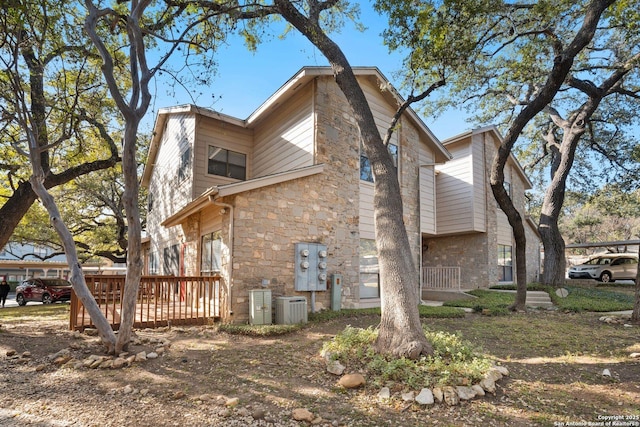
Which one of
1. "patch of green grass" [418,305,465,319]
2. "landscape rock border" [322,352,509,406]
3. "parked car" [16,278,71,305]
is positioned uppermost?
"landscape rock border" [322,352,509,406]

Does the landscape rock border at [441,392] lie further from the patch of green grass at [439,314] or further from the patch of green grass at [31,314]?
the patch of green grass at [31,314]

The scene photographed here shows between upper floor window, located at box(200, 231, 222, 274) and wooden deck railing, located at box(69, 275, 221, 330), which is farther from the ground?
upper floor window, located at box(200, 231, 222, 274)

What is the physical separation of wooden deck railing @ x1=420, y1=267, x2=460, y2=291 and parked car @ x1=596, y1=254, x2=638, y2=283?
38.6 feet

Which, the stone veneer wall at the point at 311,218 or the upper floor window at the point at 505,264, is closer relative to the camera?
the stone veneer wall at the point at 311,218

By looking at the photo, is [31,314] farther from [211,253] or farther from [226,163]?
[226,163]

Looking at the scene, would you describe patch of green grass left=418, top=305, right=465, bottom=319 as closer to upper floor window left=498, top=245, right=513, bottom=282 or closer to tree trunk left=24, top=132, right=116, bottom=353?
tree trunk left=24, top=132, right=116, bottom=353

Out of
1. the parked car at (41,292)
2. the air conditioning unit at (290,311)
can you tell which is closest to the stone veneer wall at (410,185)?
the air conditioning unit at (290,311)

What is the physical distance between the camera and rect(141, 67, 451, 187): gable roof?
10086 millimetres

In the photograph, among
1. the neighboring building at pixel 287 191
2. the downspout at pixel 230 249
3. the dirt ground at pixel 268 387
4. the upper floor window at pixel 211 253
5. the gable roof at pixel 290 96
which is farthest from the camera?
the gable roof at pixel 290 96

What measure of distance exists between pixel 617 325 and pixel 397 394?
7844 millimetres

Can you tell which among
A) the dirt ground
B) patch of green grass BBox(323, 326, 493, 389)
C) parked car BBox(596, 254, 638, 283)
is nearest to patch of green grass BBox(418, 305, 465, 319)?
the dirt ground

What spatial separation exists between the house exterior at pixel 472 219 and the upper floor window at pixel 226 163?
977 cm

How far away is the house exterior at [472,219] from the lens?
16.0m

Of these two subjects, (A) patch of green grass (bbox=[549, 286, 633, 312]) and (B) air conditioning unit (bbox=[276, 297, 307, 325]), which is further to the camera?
(A) patch of green grass (bbox=[549, 286, 633, 312])
